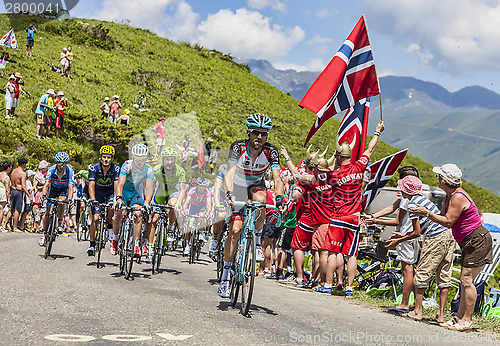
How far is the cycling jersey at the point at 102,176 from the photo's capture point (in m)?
11.9

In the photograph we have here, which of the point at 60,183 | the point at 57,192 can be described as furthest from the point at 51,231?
the point at 60,183

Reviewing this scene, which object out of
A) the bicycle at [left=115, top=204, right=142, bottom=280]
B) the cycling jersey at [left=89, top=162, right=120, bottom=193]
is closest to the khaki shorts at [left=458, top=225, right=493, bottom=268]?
the bicycle at [left=115, top=204, right=142, bottom=280]

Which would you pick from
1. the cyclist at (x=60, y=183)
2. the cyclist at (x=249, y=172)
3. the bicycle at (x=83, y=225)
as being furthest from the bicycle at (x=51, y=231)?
the cyclist at (x=249, y=172)

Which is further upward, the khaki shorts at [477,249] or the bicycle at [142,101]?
the bicycle at [142,101]

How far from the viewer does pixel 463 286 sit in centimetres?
796

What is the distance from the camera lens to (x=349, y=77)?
13.3 metres

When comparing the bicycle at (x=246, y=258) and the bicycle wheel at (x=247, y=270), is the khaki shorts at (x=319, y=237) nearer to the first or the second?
the bicycle at (x=246, y=258)

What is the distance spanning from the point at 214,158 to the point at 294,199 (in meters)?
24.1

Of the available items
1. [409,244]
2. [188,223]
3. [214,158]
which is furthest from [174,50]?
[409,244]

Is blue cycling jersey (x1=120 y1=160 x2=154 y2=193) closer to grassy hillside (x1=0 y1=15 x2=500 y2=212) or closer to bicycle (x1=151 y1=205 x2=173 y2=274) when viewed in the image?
bicycle (x1=151 y1=205 x2=173 y2=274)

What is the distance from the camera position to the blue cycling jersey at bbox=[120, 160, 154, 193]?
11383 millimetres

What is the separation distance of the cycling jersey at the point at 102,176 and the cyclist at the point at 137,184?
1.56 feet

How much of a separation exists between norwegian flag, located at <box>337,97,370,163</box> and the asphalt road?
12.5 feet

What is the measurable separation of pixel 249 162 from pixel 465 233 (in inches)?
124
